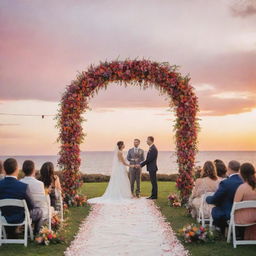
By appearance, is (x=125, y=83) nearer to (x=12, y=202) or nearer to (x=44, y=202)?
(x=44, y=202)

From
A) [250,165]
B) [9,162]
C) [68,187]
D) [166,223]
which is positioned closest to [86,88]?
[68,187]

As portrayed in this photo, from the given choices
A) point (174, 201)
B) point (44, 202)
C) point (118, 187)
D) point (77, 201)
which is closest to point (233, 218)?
point (44, 202)

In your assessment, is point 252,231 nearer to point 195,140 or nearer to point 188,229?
point 188,229

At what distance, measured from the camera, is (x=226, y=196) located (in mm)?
8164

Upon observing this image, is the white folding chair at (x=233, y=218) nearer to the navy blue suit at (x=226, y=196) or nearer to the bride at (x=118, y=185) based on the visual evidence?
the navy blue suit at (x=226, y=196)

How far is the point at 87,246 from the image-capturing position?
8.09 metres

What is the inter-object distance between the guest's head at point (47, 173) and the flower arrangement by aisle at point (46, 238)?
1494 mm

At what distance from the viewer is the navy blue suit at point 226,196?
8106mm

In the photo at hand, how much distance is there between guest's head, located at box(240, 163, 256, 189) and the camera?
24.8ft

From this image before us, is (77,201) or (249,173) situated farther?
(77,201)

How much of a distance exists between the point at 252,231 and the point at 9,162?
4689 mm

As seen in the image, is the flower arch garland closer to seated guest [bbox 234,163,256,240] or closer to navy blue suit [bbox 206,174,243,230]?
navy blue suit [bbox 206,174,243,230]

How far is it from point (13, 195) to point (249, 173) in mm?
4340

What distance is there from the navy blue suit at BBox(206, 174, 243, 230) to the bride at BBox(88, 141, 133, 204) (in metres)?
7.15
